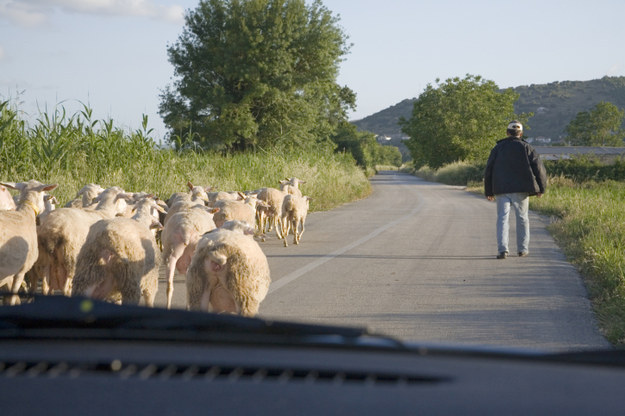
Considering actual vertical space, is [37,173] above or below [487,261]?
above

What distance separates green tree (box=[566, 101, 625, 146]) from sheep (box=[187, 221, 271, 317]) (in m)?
143

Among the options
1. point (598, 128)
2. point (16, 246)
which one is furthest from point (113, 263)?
point (598, 128)

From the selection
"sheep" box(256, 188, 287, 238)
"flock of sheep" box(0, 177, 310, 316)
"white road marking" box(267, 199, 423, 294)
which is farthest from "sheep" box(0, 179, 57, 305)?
"sheep" box(256, 188, 287, 238)

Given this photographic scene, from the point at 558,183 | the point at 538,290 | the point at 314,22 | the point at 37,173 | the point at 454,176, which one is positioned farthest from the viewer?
the point at 454,176

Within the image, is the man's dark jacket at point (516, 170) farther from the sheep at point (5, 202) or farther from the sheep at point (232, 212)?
the sheep at point (5, 202)

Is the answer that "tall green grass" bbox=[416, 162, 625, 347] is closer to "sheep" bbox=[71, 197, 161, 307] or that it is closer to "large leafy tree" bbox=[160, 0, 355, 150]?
"sheep" bbox=[71, 197, 161, 307]

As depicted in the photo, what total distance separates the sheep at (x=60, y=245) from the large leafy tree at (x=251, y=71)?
1217 inches

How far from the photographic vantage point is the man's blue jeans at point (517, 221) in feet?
39.1

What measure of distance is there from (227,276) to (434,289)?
3378 millimetres

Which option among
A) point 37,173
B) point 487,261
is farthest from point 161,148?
point 487,261

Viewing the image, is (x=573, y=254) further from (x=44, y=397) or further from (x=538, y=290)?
(x=44, y=397)

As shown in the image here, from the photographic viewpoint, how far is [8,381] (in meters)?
1.54

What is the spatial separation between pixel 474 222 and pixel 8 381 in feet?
60.0

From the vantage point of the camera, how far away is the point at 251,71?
39.2m
